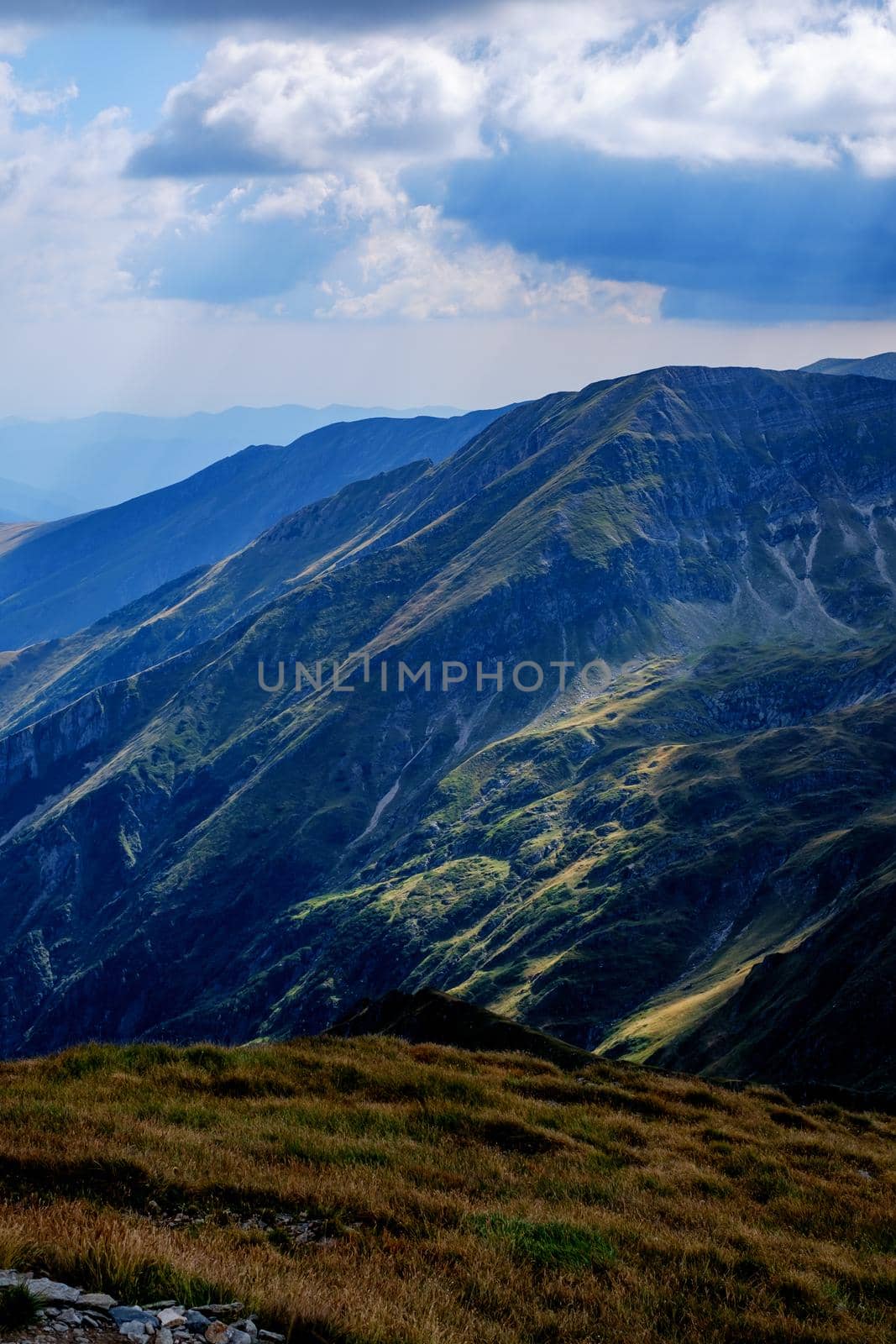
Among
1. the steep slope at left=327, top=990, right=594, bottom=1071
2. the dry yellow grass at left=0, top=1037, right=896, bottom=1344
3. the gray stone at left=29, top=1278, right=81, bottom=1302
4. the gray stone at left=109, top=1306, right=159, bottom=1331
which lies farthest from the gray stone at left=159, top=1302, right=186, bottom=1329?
the steep slope at left=327, top=990, right=594, bottom=1071

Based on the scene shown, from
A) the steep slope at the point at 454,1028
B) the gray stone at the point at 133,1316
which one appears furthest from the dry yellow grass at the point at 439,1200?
the steep slope at the point at 454,1028

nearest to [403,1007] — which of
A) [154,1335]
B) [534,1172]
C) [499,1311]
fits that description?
[534,1172]

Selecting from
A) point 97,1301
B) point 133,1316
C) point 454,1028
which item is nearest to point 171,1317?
point 133,1316

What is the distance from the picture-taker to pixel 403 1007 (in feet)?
136

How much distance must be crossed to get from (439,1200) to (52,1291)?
7206mm

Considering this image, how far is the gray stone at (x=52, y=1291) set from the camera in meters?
11.0

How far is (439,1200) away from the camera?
16.8m

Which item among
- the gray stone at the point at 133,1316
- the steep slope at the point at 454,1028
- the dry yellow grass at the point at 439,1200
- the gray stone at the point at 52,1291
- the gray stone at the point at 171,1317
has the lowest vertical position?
the steep slope at the point at 454,1028

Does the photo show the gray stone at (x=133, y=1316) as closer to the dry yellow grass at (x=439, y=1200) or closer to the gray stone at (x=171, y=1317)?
the gray stone at (x=171, y=1317)

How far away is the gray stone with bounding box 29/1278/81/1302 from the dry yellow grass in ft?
1.72

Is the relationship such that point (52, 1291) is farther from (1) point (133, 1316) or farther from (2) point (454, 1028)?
(2) point (454, 1028)

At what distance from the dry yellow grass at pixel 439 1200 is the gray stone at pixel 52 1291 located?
1.72 feet

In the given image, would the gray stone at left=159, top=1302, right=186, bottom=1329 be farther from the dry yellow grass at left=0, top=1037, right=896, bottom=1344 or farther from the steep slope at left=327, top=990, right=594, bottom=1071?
the steep slope at left=327, top=990, right=594, bottom=1071

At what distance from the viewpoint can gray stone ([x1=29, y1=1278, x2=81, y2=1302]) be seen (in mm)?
11031
